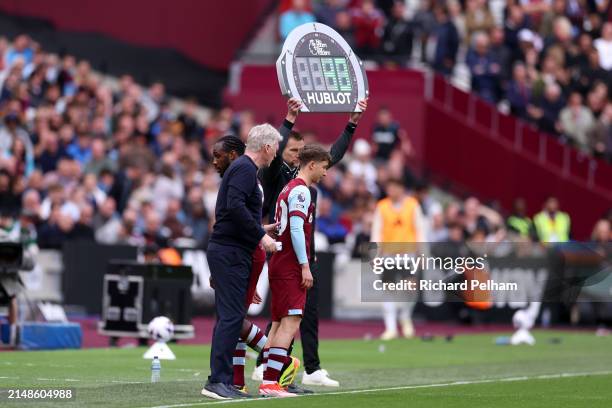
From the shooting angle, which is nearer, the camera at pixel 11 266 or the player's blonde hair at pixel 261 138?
the player's blonde hair at pixel 261 138

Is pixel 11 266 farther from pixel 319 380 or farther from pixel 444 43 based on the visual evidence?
pixel 444 43

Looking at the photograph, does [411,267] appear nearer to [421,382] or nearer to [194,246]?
[421,382]

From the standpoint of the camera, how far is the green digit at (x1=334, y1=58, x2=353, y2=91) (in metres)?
15.4

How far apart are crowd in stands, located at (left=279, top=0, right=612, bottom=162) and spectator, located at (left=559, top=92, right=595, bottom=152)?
0.02 m

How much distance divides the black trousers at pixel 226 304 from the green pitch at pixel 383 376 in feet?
1.06

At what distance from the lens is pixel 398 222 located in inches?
964

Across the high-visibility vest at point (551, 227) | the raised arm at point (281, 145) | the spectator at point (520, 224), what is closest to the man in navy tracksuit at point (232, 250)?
the raised arm at point (281, 145)

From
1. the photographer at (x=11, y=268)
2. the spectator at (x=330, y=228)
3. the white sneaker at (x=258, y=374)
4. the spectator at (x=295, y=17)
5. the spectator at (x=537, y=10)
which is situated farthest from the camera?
the spectator at (x=537, y=10)

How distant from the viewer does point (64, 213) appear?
2652 cm

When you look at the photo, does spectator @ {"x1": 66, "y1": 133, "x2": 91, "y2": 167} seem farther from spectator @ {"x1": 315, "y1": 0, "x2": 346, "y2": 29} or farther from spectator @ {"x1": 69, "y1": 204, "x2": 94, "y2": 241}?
spectator @ {"x1": 315, "y1": 0, "x2": 346, "y2": 29}

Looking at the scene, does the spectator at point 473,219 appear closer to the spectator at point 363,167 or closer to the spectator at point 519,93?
the spectator at point 363,167

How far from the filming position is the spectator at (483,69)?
3516 centimetres

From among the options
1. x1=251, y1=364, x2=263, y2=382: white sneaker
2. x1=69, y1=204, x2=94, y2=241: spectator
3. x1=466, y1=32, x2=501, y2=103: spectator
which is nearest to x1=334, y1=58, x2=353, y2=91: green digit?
x1=251, y1=364, x2=263, y2=382: white sneaker

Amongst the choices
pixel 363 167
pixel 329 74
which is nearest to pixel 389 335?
pixel 363 167
